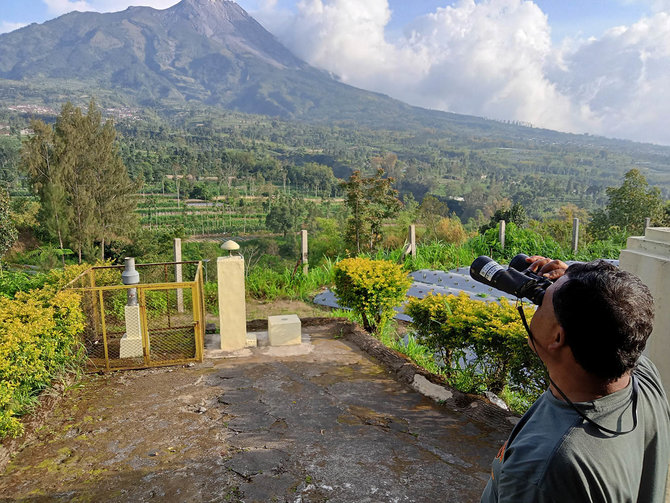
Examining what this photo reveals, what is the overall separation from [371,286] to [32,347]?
3.35m

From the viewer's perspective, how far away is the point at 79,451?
3.31 m

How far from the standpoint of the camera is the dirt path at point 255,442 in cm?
283

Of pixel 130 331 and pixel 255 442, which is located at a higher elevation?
pixel 130 331

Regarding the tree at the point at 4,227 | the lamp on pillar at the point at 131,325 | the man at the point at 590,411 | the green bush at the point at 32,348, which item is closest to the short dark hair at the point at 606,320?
the man at the point at 590,411

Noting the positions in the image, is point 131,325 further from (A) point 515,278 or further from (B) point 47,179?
(B) point 47,179

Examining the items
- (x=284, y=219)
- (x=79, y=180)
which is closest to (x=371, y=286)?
(x=79, y=180)

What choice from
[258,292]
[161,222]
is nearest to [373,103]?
[161,222]

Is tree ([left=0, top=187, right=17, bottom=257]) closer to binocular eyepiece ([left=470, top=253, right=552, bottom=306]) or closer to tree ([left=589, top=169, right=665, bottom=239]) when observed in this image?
binocular eyepiece ([left=470, top=253, right=552, bottom=306])

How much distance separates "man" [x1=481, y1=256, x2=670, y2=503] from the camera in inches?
35.5

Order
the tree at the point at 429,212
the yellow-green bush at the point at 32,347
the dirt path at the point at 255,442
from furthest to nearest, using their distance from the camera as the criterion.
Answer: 1. the tree at the point at 429,212
2. the yellow-green bush at the point at 32,347
3. the dirt path at the point at 255,442

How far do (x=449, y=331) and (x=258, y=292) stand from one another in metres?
4.72

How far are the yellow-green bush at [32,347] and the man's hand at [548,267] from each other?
329 cm

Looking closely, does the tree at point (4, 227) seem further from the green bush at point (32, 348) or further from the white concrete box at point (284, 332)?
the white concrete box at point (284, 332)

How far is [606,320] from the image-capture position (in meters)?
0.95
